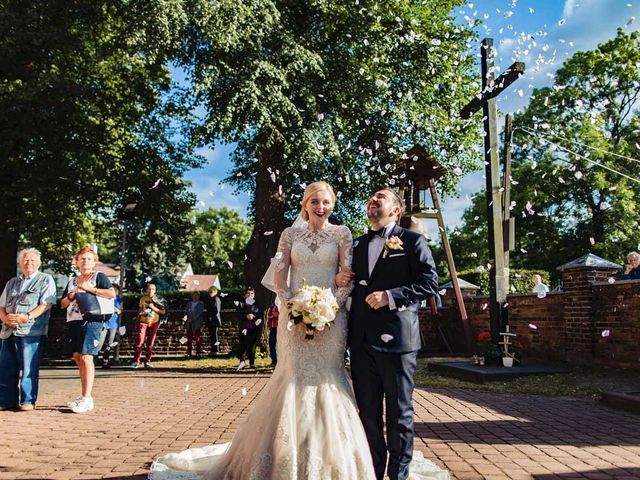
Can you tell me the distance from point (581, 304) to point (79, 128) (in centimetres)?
1435

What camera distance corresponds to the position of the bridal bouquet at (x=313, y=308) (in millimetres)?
3943

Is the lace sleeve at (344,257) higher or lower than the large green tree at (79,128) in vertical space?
lower

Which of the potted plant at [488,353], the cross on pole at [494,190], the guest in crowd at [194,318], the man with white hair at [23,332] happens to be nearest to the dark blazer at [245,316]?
the guest in crowd at [194,318]

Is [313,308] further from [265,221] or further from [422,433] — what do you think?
[265,221]

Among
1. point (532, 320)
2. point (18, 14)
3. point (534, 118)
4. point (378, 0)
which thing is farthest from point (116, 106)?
point (534, 118)

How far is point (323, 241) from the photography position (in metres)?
4.39

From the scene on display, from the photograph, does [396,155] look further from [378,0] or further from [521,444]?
[521,444]

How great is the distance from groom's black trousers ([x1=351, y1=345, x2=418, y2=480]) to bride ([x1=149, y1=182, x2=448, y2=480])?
0.14 meters

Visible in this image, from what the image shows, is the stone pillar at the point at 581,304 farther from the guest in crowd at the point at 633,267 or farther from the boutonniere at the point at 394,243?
the boutonniere at the point at 394,243

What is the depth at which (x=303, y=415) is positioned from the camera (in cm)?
385

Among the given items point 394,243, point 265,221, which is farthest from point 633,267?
point 265,221

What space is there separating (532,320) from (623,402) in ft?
18.0

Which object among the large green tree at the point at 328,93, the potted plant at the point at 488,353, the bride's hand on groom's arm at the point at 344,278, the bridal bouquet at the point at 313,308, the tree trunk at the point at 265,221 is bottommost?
the potted plant at the point at 488,353

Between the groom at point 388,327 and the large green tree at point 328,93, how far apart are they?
392 inches
